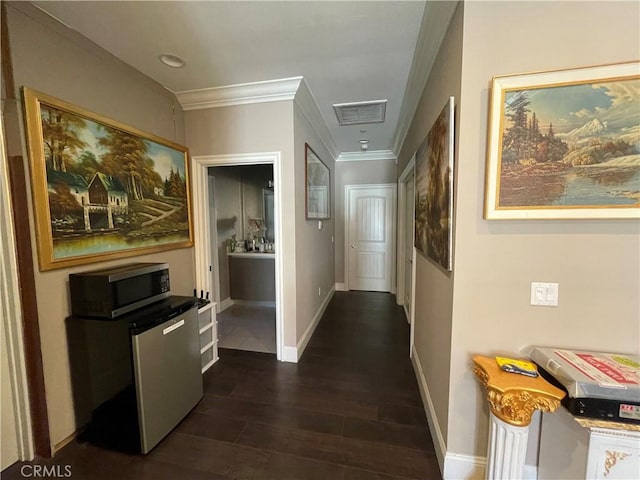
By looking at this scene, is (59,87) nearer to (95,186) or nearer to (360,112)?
(95,186)

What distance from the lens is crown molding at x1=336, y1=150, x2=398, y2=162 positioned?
464 cm

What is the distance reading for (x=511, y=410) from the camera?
3.59 feet

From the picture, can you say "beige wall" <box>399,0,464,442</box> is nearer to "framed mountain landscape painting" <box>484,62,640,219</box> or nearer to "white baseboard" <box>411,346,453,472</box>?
"white baseboard" <box>411,346,453,472</box>

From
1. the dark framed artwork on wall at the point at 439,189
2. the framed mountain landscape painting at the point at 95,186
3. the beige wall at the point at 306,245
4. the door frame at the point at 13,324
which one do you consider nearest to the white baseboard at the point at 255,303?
the beige wall at the point at 306,245

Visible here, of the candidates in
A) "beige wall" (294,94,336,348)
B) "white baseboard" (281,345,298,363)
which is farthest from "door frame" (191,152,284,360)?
"beige wall" (294,94,336,348)

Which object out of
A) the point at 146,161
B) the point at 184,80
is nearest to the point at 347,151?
the point at 184,80

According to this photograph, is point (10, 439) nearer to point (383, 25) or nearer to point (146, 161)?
point (146, 161)

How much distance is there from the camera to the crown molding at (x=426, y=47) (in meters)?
1.40

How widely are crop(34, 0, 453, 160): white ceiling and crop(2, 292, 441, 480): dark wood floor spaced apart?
2525mm

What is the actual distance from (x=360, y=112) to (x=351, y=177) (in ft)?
6.43

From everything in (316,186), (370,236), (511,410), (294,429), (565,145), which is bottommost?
(294,429)

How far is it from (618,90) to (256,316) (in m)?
3.92

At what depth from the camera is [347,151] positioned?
15.2 ft

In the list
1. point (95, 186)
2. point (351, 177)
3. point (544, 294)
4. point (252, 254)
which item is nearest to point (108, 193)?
point (95, 186)
